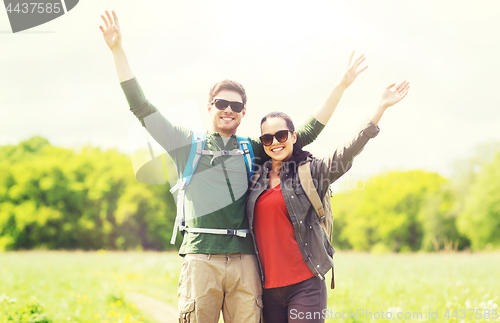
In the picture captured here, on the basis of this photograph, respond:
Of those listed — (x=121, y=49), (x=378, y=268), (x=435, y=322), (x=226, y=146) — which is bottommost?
(x=378, y=268)

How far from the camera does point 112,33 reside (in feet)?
11.5

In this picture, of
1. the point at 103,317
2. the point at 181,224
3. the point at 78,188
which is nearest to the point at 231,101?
the point at 181,224

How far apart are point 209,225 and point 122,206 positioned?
41.7 m

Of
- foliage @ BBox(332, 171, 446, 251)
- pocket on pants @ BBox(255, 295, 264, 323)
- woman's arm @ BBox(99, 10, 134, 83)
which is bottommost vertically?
foliage @ BBox(332, 171, 446, 251)

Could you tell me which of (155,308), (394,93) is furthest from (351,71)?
(155,308)

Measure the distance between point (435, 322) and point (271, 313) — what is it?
11.1 feet

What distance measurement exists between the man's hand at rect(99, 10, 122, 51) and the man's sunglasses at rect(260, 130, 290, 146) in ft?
5.40

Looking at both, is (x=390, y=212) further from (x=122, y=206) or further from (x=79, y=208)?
(x=79, y=208)

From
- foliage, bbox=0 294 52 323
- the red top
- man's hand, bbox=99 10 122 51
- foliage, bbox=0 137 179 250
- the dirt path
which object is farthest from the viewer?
foliage, bbox=0 137 179 250

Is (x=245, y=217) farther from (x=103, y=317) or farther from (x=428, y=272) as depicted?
(x=428, y=272)

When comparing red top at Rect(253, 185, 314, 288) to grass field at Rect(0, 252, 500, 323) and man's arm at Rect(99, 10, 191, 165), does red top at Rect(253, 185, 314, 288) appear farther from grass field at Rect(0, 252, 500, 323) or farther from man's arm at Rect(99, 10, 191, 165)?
grass field at Rect(0, 252, 500, 323)

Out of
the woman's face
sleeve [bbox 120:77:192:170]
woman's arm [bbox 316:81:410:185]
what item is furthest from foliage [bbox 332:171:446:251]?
sleeve [bbox 120:77:192:170]

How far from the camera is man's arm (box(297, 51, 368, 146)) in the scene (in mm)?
4090

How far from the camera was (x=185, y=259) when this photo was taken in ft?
11.5
